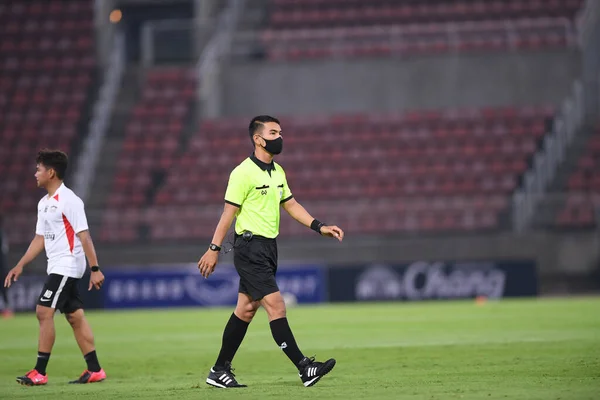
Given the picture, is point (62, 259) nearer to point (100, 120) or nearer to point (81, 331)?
point (81, 331)

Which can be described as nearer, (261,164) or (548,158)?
(261,164)

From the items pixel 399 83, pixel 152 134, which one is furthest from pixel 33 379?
pixel 399 83

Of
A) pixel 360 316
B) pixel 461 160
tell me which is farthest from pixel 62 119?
pixel 360 316

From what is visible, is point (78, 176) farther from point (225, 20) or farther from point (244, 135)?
point (225, 20)

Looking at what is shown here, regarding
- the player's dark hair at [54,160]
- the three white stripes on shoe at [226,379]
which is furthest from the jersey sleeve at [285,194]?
the player's dark hair at [54,160]

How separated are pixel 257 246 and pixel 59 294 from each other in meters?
2.51

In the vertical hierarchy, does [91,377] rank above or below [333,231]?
below

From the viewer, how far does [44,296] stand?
37.0ft

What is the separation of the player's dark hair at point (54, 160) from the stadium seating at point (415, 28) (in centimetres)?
2446

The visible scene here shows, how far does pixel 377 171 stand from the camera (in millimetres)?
32312

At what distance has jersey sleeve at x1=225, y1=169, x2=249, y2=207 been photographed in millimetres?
9856

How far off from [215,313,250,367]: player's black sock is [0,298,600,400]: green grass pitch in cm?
32

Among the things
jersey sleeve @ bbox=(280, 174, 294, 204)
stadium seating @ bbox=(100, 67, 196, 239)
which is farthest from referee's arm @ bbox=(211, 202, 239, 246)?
stadium seating @ bbox=(100, 67, 196, 239)

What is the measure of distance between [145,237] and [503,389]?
72.6ft
